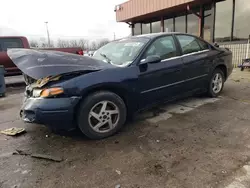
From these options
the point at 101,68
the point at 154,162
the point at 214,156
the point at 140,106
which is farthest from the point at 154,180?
the point at 101,68

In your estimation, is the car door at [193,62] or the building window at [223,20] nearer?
the car door at [193,62]

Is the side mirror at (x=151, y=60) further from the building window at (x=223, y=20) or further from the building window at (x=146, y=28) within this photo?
the building window at (x=146, y=28)

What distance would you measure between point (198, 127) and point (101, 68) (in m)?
1.77

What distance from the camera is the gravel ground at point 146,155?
209 centimetres

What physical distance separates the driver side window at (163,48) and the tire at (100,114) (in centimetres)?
99

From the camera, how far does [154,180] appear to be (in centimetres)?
207

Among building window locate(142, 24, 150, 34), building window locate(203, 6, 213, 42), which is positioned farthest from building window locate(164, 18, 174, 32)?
building window locate(203, 6, 213, 42)

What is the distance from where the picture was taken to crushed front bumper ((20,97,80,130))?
2664 mm

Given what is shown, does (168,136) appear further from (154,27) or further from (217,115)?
(154,27)

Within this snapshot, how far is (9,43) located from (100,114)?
7265mm

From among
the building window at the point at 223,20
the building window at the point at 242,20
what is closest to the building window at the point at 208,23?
the building window at the point at 223,20

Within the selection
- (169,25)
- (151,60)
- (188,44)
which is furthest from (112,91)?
(169,25)

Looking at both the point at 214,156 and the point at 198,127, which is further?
the point at 198,127

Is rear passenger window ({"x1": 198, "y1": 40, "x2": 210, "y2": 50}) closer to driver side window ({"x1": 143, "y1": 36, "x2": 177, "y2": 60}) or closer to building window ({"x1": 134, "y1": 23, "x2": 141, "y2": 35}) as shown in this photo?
driver side window ({"x1": 143, "y1": 36, "x2": 177, "y2": 60})
